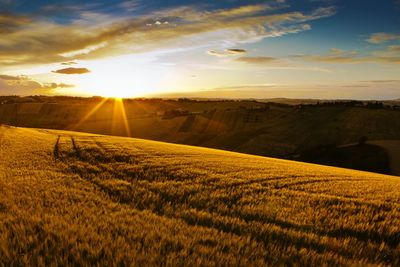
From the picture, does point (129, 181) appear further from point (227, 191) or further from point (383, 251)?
point (383, 251)

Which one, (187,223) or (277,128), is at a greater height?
(187,223)

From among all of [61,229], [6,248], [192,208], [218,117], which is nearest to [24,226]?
[61,229]

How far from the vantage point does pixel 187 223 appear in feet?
27.2

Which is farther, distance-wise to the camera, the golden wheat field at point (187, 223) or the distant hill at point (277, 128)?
the distant hill at point (277, 128)

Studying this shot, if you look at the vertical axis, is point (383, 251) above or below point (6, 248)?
below

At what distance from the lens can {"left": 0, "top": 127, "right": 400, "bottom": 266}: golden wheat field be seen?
19.4 feet

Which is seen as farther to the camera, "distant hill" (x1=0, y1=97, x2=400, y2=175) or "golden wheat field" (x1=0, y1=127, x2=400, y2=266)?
"distant hill" (x1=0, y1=97, x2=400, y2=175)

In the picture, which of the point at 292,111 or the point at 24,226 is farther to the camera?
the point at 292,111

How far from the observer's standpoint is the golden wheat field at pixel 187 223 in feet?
19.4

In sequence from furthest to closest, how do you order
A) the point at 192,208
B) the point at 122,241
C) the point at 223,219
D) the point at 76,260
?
the point at 192,208, the point at 223,219, the point at 122,241, the point at 76,260

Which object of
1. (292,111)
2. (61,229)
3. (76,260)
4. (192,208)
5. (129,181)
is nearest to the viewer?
(76,260)

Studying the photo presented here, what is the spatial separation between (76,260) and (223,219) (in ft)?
13.5

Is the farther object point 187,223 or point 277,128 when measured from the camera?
point 277,128

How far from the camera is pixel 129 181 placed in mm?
14242
